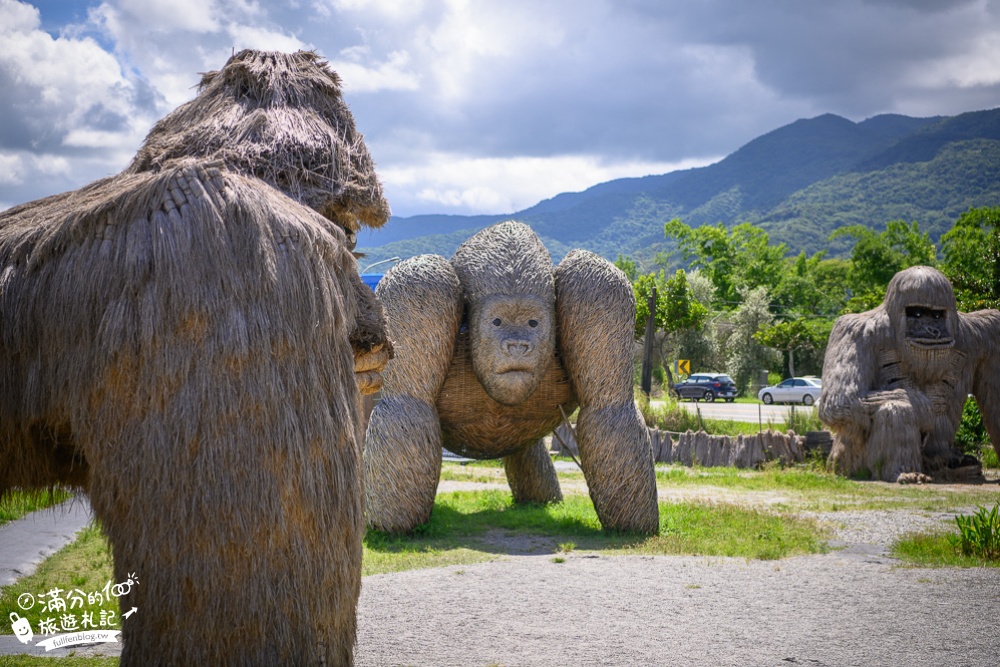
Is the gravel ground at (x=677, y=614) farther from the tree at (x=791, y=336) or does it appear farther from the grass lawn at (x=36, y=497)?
the tree at (x=791, y=336)

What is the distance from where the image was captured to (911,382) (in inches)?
469

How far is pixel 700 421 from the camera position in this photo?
16.7 metres

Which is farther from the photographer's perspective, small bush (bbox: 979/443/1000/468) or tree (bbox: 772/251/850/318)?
tree (bbox: 772/251/850/318)

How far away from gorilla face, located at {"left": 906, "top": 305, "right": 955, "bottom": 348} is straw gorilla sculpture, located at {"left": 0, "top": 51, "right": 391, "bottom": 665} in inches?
443

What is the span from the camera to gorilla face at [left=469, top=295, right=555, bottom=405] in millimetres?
7124

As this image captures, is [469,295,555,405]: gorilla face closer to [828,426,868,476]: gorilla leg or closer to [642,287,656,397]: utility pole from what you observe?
[828,426,868,476]: gorilla leg

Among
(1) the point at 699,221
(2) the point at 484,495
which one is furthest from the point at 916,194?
(2) the point at 484,495

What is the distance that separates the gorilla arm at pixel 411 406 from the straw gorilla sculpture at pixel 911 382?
6.98 metres

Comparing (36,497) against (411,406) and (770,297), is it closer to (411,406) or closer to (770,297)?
(411,406)

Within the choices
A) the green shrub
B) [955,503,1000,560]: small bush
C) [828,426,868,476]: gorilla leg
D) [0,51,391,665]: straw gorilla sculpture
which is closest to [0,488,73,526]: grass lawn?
[0,51,391,665]: straw gorilla sculpture

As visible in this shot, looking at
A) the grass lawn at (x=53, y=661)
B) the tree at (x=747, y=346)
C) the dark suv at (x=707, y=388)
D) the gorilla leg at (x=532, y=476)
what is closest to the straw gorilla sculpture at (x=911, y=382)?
the gorilla leg at (x=532, y=476)

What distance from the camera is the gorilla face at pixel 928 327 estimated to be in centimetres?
1162

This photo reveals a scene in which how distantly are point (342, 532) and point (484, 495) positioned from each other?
8103mm

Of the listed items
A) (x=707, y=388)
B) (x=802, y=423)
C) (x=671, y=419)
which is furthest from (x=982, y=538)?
(x=707, y=388)
